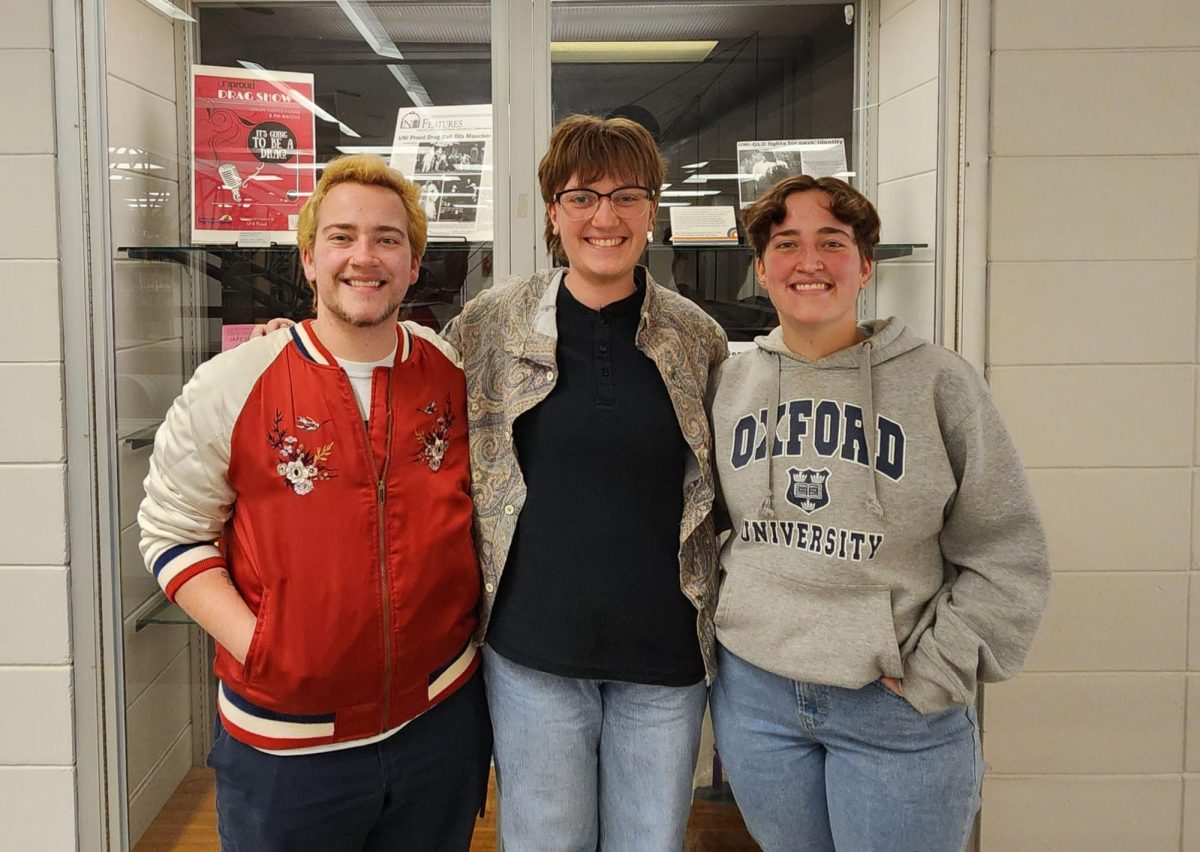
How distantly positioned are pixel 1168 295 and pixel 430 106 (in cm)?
153

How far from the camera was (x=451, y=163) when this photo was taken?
1.86m

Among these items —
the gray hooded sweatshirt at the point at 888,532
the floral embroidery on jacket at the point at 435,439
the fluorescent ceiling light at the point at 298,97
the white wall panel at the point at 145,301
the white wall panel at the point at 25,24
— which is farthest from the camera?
the fluorescent ceiling light at the point at 298,97

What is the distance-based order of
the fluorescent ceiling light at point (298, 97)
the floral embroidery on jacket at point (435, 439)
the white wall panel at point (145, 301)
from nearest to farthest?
the floral embroidery on jacket at point (435, 439), the white wall panel at point (145, 301), the fluorescent ceiling light at point (298, 97)

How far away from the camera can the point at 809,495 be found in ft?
4.45

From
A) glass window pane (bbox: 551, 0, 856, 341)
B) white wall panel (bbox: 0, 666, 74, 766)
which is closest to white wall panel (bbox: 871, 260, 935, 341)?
glass window pane (bbox: 551, 0, 856, 341)

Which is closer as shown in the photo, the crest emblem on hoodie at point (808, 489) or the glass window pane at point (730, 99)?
the crest emblem on hoodie at point (808, 489)

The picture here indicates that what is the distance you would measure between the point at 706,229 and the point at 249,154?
98cm

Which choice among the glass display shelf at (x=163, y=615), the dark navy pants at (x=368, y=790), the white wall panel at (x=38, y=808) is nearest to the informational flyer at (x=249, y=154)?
the glass display shelf at (x=163, y=615)

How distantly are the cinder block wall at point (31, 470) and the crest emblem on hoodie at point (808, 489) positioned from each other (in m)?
1.39

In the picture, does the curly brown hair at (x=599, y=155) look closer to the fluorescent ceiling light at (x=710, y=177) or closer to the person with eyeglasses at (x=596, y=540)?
the person with eyeglasses at (x=596, y=540)

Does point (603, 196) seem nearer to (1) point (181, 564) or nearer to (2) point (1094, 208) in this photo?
(1) point (181, 564)

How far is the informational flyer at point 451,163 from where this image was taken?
1839 mm

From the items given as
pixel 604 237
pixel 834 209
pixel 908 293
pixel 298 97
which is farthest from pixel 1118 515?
pixel 298 97

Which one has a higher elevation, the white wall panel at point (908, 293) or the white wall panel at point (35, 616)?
the white wall panel at point (908, 293)
